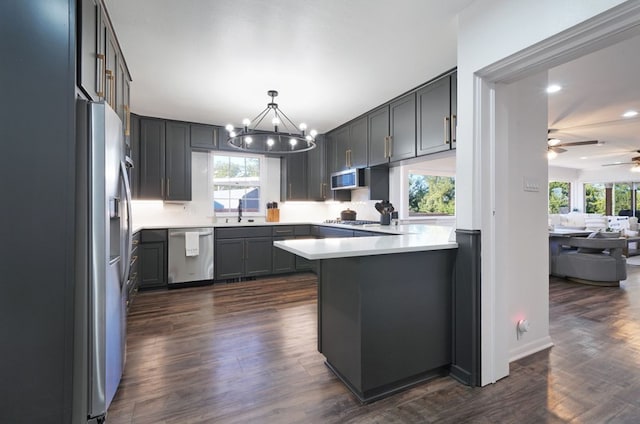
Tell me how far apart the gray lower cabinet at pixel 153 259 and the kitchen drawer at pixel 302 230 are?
2.02 metres

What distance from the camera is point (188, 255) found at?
4328mm

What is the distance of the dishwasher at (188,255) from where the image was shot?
428 centimetres

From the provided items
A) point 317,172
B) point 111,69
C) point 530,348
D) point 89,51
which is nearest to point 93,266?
point 89,51

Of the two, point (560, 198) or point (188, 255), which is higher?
point (560, 198)

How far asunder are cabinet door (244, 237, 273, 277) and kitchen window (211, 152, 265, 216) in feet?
2.60

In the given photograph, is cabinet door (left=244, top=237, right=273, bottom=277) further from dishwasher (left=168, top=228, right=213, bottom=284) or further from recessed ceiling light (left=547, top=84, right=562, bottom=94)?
recessed ceiling light (left=547, top=84, right=562, bottom=94)

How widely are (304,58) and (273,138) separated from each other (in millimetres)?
1204

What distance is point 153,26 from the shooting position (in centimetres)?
224

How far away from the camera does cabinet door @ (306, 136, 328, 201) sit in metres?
5.50

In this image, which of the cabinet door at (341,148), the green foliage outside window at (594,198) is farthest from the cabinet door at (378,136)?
the green foliage outside window at (594,198)

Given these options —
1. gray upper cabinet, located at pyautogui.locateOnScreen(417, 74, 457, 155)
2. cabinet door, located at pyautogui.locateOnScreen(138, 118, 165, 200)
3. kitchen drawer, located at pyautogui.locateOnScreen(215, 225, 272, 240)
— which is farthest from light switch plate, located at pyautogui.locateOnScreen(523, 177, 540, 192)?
cabinet door, located at pyautogui.locateOnScreen(138, 118, 165, 200)

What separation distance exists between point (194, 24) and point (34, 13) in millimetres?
1068

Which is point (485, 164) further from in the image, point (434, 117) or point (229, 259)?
point (229, 259)

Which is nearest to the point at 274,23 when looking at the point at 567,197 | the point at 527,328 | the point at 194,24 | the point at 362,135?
the point at 194,24
